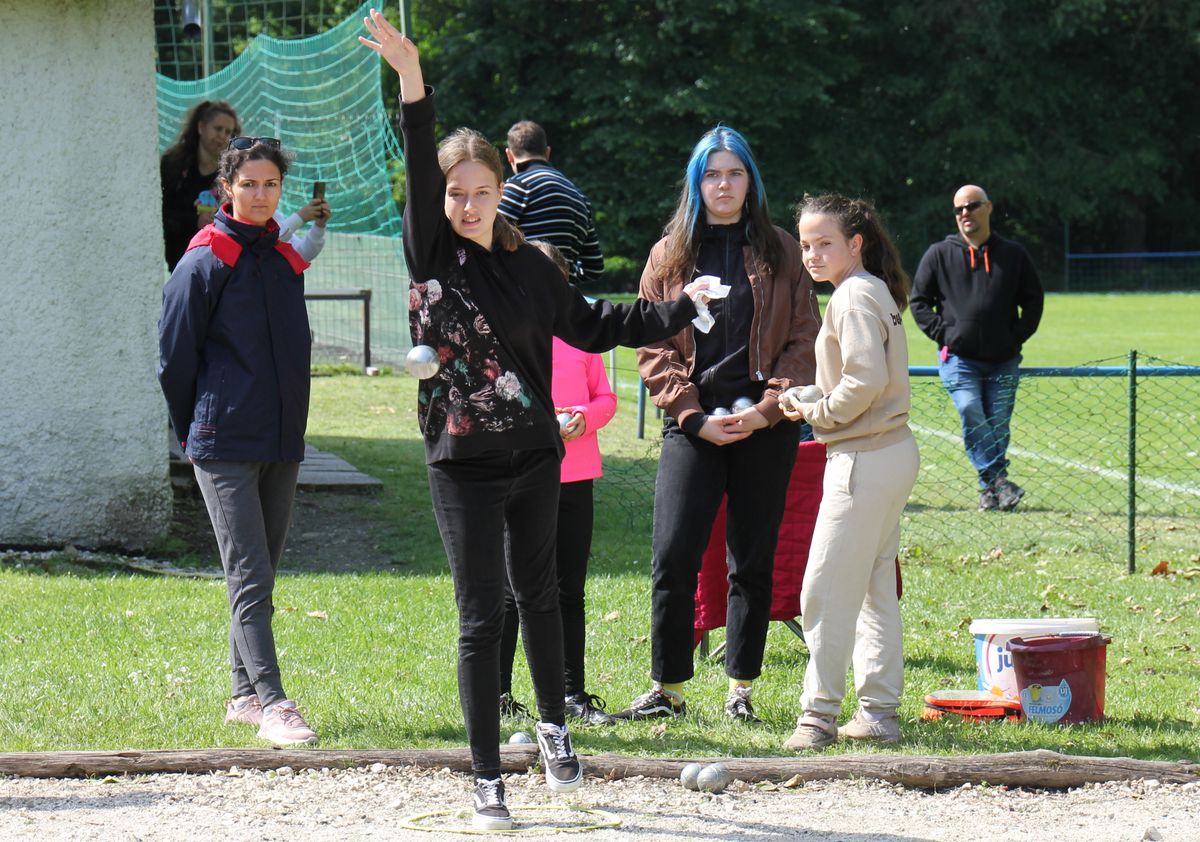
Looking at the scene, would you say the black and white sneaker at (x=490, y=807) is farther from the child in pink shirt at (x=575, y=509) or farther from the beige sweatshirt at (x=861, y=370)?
the beige sweatshirt at (x=861, y=370)

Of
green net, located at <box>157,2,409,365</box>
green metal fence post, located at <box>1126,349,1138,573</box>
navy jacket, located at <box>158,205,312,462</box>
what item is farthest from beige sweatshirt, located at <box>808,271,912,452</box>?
green net, located at <box>157,2,409,365</box>

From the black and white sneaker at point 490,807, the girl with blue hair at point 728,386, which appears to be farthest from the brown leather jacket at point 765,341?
the black and white sneaker at point 490,807

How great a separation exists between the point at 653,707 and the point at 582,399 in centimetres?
112

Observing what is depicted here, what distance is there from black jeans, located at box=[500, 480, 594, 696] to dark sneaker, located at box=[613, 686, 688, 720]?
0.24 meters

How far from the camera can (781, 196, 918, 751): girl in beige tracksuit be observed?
198 inches

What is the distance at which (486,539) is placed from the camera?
14.0 feet

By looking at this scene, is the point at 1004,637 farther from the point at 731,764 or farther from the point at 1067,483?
the point at 1067,483

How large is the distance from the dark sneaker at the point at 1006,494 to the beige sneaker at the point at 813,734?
19.1 feet

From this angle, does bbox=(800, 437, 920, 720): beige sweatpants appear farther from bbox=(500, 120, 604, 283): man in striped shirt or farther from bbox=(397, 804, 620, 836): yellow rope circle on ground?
bbox=(500, 120, 604, 283): man in striped shirt

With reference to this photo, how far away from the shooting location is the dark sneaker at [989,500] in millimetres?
10711

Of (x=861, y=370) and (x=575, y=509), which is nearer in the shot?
(x=861, y=370)

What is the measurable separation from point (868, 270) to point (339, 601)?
352 cm

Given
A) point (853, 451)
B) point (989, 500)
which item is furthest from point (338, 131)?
point (853, 451)

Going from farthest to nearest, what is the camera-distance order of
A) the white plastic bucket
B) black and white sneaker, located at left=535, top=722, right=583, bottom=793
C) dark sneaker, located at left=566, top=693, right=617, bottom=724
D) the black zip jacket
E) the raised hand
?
1. the white plastic bucket
2. dark sneaker, located at left=566, top=693, right=617, bottom=724
3. black and white sneaker, located at left=535, top=722, right=583, bottom=793
4. the black zip jacket
5. the raised hand
